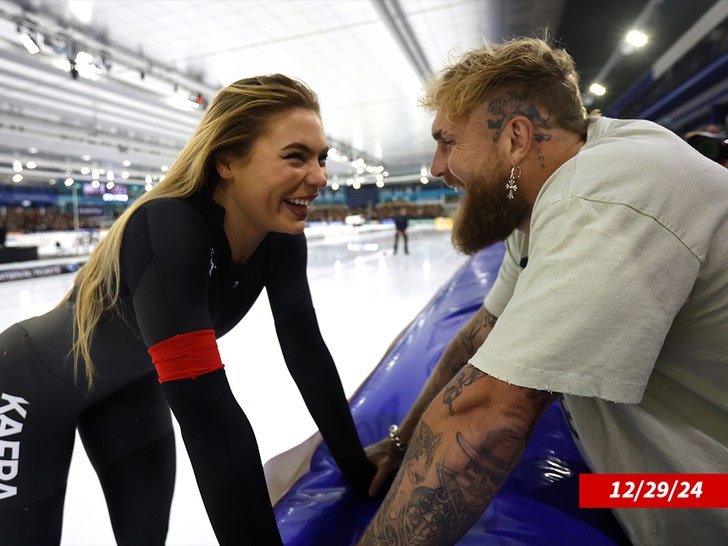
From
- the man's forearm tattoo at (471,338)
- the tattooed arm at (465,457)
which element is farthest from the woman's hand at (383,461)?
the tattooed arm at (465,457)

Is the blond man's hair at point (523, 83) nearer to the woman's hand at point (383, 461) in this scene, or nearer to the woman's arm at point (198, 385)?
the woman's arm at point (198, 385)

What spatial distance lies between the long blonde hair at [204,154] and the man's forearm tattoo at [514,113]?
39 centimetres

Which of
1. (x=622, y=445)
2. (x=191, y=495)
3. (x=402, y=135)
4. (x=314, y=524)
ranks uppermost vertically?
(x=402, y=135)

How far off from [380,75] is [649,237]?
9.21 metres

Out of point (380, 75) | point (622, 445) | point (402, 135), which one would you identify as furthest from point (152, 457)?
point (402, 135)

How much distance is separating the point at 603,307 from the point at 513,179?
1.41ft

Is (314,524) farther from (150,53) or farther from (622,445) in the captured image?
(150,53)

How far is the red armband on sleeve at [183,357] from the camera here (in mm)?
676

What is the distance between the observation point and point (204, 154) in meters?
0.85

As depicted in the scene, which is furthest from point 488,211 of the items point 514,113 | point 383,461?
point 383,461

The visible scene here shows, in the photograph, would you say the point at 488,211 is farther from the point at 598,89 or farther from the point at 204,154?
the point at 598,89

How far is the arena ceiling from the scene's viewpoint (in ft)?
10.6

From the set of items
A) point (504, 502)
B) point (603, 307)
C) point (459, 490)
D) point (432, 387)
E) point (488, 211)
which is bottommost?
point (504, 502)

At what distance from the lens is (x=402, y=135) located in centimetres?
1553
